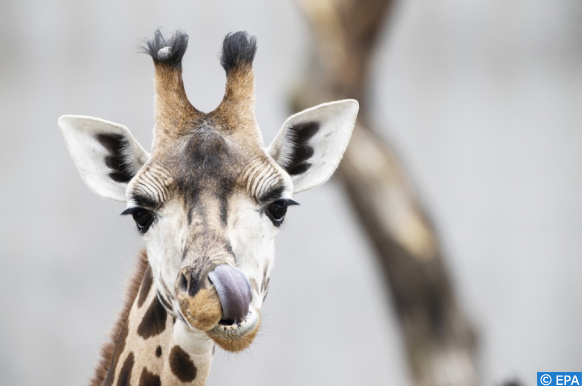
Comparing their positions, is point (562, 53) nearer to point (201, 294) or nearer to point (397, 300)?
point (397, 300)

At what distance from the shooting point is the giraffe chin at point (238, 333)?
2.43 meters

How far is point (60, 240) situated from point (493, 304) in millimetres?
5583

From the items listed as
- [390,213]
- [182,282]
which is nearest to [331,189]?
[390,213]

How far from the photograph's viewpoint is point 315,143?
3.13 metres

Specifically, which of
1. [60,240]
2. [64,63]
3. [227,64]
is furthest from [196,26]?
[227,64]

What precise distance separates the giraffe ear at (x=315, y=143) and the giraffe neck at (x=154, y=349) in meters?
0.75

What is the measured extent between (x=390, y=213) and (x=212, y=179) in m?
3.58

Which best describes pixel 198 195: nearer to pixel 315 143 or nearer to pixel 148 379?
pixel 315 143

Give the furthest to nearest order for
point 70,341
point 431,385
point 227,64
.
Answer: point 70,341
point 431,385
point 227,64

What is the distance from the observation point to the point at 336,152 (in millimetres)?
3105

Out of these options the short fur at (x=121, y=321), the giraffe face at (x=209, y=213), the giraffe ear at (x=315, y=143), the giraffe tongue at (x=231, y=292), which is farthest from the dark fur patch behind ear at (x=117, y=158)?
the giraffe tongue at (x=231, y=292)

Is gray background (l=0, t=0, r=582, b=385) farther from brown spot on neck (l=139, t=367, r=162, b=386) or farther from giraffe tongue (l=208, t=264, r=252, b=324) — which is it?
giraffe tongue (l=208, t=264, r=252, b=324)

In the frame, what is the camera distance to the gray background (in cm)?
926

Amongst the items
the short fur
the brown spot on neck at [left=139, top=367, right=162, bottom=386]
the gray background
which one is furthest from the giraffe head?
the gray background
